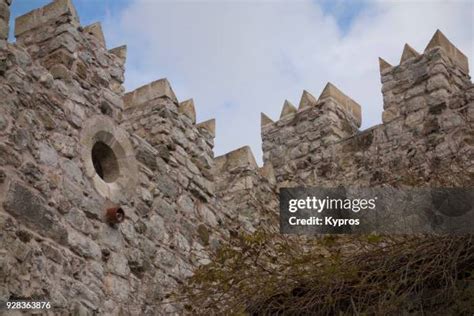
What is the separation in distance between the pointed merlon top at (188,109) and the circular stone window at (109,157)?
3.92 ft

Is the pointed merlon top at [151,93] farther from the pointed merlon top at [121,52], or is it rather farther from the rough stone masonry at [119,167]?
the pointed merlon top at [121,52]

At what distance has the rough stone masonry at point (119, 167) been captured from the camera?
222 inches

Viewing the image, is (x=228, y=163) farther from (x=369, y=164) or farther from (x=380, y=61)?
(x=380, y=61)

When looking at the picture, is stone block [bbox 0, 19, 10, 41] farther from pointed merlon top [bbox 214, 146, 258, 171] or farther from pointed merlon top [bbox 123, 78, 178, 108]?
pointed merlon top [bbox 214, 146, 258, 171]

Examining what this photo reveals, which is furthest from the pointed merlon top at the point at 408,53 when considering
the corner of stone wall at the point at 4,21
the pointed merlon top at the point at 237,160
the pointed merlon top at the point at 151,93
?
the corner of stone wall at the point at 4,21

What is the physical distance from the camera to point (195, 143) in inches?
322

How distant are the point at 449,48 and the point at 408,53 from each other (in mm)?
496

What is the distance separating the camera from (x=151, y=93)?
7922mm

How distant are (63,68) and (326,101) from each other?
4911 mm

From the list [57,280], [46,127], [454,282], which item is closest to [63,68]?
[46,127]

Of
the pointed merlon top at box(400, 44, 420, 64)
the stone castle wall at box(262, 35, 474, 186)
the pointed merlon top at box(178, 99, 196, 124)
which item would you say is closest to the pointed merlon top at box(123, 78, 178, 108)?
the pointed merlon top at box(178, 99, 196, 124)

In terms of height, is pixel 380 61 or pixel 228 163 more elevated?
pixel 380 61

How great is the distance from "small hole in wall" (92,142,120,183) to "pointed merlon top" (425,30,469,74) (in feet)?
16.1

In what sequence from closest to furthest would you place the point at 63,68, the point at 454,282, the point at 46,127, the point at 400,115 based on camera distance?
the point at 454,282 < the point at 46,127 < the point at 63,68 < the point at 400,115
